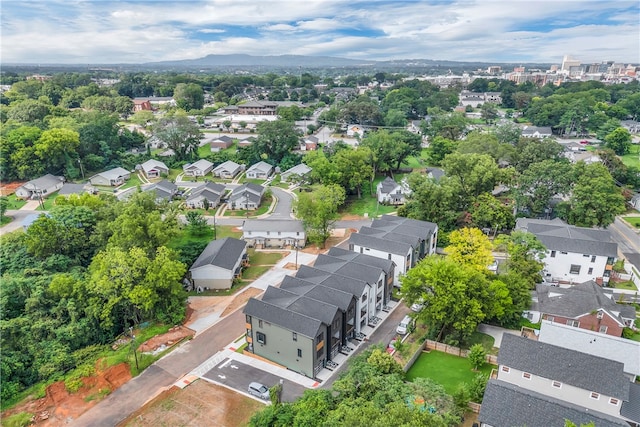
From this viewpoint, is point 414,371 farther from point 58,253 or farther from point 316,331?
point 58,253

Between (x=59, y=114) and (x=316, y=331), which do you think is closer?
(x=316, y=331)

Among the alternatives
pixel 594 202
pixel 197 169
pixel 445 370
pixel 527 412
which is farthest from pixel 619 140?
pixel 197 169

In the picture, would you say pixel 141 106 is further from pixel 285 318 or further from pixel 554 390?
pixel 554 390

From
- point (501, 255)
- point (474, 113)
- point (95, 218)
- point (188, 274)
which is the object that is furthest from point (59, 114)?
point (474, 113)

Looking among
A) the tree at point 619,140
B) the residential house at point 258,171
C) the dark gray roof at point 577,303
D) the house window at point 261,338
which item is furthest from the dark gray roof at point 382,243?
the tree at point 619,140

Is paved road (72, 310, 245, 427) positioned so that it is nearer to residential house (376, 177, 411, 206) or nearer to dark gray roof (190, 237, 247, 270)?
dark gray roof (190, 237, 247, 270)

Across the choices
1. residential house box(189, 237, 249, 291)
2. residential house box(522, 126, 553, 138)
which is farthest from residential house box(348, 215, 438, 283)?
residential house box(522, 126, 553, 138)

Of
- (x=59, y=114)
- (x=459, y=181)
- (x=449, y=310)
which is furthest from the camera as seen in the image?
(x=59, y=114)
